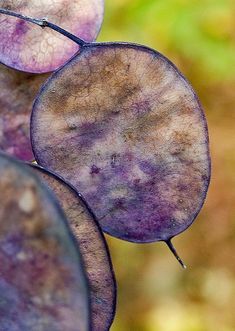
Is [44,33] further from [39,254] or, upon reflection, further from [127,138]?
[39,254]

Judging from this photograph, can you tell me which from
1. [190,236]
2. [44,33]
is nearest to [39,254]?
[44,33]

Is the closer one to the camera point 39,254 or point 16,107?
point 39,254

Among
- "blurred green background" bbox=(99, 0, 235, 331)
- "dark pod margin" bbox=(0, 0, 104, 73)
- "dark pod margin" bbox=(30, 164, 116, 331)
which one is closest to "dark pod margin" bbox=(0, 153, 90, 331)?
"dark pod margin" bbox=(30, 164, 116, 331)

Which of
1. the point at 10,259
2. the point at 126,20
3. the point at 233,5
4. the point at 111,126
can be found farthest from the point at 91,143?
the point at 233,5

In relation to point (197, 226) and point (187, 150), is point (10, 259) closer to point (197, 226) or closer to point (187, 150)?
point (187, 150)

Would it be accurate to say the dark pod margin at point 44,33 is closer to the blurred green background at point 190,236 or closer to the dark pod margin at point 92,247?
the dark pod margin at point 92,247

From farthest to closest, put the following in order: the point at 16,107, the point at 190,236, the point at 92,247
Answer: the point at 190,236 → the point at 16,107 → the point at 92,247

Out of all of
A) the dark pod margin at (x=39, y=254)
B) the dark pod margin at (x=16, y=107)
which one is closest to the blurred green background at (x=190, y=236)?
the dark pod margin at (x=16, y=107)
